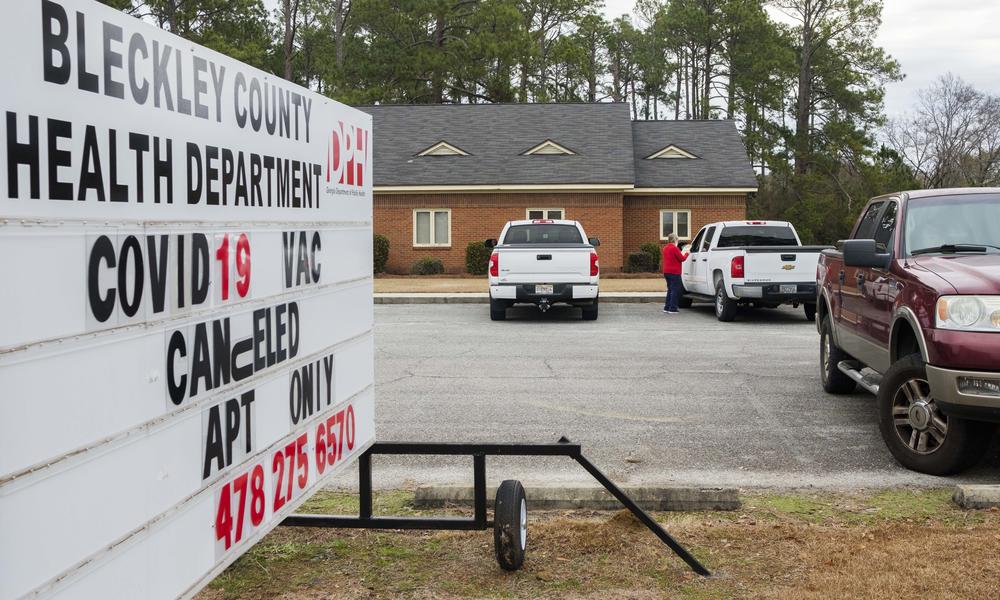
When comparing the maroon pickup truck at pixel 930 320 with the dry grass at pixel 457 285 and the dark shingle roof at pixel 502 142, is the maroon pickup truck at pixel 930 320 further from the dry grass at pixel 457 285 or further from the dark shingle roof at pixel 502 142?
the dark shingle roof at pixel 502 142

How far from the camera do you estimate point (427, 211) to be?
1548 inches

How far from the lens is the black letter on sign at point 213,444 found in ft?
10.9

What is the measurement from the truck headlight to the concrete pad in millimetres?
1107

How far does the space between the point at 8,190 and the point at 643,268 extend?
3687 centimetres

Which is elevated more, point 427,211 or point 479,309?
point 427,211

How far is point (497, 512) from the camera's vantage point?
509 centimetres

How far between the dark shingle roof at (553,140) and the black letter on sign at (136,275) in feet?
117

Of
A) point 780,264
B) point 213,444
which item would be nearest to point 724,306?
point 780,264

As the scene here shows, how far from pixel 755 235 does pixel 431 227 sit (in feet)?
66.1

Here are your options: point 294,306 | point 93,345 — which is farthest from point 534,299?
point 93,345

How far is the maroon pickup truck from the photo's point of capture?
22.1ft

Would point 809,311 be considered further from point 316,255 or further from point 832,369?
point 316,255

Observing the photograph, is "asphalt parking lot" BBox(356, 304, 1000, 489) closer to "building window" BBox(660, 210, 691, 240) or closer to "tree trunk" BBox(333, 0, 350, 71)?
"building window" BBox(660, 210, 691, 240)

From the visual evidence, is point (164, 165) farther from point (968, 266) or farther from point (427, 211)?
point (427, 211)
